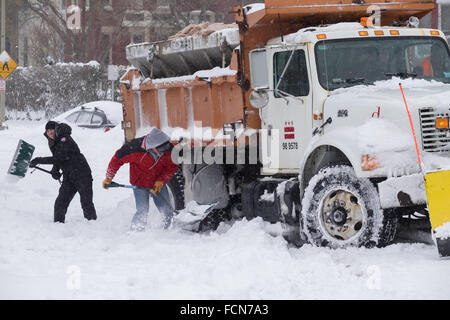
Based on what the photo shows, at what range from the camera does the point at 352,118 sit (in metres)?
8.05

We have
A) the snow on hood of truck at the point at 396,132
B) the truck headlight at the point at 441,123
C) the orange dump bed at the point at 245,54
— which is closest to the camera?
the snow on hood of truck at the point at 396,132

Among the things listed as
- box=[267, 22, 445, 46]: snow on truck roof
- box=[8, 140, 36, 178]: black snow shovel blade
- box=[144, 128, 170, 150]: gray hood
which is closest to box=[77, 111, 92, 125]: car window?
box=[8, 140, 36, 178]: black snow shovel blade

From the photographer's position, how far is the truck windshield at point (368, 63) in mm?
8492

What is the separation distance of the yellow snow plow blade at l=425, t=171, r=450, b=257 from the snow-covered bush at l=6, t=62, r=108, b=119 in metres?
23.3

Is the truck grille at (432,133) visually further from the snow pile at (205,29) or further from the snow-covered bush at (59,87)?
the snow-covered bush at (59,87)

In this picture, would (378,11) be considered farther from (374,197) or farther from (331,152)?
(374,197)

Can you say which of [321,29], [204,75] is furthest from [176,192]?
[321,29]

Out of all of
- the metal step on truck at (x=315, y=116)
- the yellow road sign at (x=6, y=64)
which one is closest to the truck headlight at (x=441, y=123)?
the metal step on truck at (x=315, y=116)

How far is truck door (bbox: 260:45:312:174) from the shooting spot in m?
8.73

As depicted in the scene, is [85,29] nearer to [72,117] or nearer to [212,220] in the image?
[72,117]

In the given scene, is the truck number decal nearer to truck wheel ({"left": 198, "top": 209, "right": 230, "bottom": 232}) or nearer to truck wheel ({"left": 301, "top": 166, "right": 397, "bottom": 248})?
truck wheel ({"left": 301, "top": 166, "right": 397, "bottom": 248})

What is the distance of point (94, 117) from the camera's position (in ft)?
67.7
